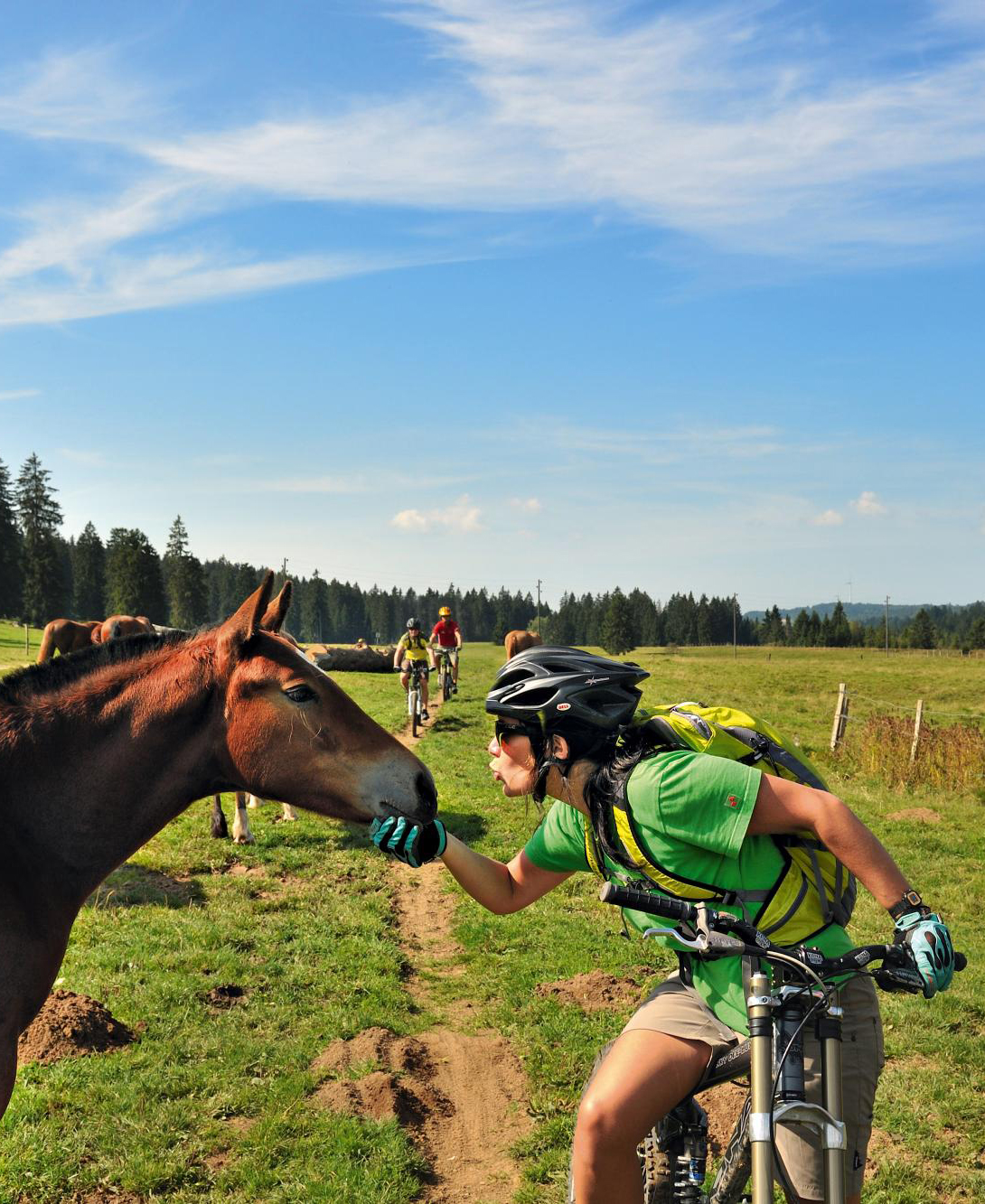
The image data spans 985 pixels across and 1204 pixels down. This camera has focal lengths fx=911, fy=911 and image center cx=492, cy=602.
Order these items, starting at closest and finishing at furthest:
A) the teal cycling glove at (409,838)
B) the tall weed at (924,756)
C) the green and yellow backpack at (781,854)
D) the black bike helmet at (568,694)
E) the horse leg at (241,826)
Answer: the green and yellow backpack at (781,854) < the black bike helmet at (568,694) < the teal cycling glove at (409,838) < the horse leg at (241,826) < the tall weed at (924,756)

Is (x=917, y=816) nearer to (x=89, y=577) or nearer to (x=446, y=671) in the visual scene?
(x=446, y=671)

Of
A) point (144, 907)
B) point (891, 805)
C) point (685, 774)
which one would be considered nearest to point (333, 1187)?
point (685, 774)

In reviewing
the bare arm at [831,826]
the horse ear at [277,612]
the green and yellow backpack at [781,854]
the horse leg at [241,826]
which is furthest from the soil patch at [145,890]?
the bare arm at [831,826]

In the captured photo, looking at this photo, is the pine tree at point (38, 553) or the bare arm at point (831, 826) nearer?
the bare arm at point (831, 826)

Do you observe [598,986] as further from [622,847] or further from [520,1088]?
[622,847]

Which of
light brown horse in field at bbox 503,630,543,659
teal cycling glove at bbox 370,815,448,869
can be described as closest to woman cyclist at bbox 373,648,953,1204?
teal cycling glove at bbox 370,815,448,869

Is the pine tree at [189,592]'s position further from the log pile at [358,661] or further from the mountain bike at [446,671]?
the mountain bike at [446,671]

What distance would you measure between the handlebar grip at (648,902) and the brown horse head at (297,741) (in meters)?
1.20

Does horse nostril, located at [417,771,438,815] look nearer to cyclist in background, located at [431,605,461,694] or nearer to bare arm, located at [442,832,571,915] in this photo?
bare arm, located at [442,832,571,915]

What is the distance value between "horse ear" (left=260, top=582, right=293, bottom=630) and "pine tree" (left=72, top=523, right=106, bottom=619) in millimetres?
87135

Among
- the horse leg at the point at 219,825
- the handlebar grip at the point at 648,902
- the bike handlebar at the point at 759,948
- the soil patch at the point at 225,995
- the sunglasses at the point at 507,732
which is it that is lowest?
the soil patch at the point at 225,995

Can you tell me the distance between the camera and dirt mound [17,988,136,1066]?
227 inches

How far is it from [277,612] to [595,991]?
5.02m

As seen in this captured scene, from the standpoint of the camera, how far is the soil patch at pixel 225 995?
680cm
